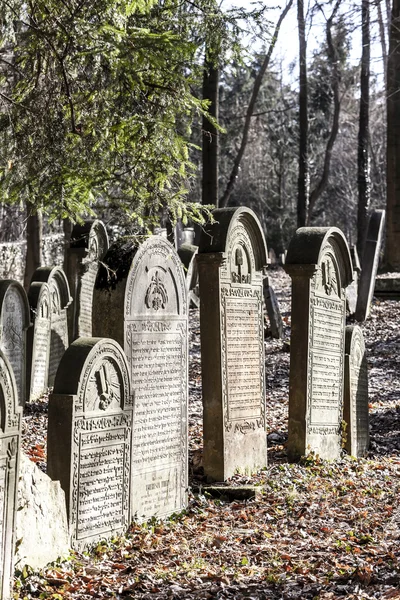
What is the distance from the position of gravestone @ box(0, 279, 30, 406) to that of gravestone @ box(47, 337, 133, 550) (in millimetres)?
3866

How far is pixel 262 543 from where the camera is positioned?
5.88m

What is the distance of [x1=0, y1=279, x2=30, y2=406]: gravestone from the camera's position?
9570 mm

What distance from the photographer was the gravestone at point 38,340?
10508mm

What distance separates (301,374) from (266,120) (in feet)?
107

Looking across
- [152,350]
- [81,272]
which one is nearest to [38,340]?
[81,272]

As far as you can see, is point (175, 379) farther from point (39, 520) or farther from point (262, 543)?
point (39, 520)

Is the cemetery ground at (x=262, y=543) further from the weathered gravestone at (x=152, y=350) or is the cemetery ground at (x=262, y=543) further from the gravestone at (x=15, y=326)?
the gravestone at (x=15, y=326)

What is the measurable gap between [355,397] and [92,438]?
15.8 ft

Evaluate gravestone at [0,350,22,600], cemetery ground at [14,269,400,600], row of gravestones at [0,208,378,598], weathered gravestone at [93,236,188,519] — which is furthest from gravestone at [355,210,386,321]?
gravestone at [0,350,22,600]

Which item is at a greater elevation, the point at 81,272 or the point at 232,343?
the point at 81,272

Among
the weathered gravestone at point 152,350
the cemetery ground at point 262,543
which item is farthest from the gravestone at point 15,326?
the weathered gravestone at point 152,350

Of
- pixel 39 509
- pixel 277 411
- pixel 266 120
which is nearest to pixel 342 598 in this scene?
pixel 39 509

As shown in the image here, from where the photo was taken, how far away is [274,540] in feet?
19.5

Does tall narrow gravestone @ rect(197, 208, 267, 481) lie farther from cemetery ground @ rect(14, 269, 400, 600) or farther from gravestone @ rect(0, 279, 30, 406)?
gravestone @ rect(0, 279, 30, 406)
